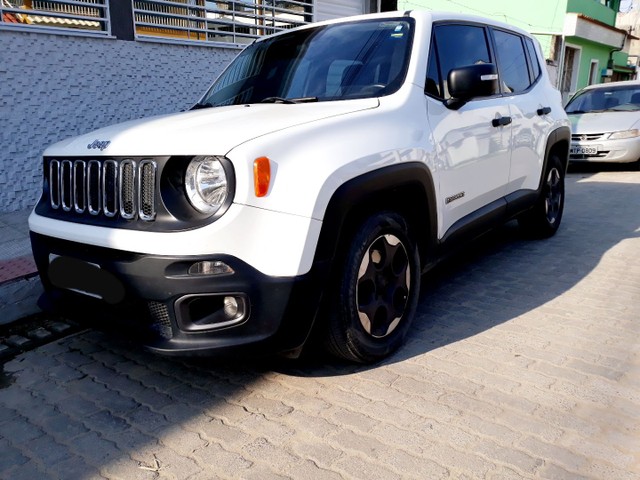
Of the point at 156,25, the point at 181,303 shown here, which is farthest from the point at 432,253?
the point at 156,25

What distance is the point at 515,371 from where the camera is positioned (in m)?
2.85

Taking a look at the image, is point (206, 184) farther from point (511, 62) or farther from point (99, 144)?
point (511, 62)

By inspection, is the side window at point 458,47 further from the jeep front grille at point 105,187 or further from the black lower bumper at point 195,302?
the jeep front grille at point 105,187

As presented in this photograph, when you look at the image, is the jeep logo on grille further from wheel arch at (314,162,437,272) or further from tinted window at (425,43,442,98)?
tinted window at (425,43,442,98)

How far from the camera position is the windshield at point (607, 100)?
34.0 feet

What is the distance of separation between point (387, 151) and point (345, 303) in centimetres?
78

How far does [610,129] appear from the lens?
31.9 ft

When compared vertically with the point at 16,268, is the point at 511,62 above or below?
above

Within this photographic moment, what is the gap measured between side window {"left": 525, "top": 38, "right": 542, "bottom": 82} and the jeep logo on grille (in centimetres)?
371

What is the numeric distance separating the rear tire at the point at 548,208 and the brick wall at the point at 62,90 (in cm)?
483

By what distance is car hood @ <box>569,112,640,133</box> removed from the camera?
31.9 feet

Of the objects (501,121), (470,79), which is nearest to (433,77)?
(470,79)

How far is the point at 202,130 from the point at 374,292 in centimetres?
116

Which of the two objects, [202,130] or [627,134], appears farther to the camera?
[627,134]
